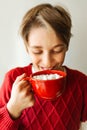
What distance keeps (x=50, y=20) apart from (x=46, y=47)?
0.26ft

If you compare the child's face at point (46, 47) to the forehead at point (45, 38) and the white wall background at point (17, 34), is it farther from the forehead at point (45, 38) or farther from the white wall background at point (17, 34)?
the white wall background at point (17, 34)

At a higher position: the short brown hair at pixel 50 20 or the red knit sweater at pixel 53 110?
the short brown hair at pixel 50 20

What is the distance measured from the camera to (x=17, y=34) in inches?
37.6

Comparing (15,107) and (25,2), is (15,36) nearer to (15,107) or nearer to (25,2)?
(25,2)

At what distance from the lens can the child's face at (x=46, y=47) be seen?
76cm

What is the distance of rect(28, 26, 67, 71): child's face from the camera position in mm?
757

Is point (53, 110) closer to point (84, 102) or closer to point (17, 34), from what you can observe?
point (84, 102)

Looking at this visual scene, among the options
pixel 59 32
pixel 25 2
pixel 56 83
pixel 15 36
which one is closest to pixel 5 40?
pixel 15 36

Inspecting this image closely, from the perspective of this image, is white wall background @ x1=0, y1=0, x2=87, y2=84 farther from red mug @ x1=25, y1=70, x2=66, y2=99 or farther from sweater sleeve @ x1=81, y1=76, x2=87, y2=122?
red mug @ x1=25, y1=70, x2=66, y2=99

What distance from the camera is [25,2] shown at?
3.08 feet

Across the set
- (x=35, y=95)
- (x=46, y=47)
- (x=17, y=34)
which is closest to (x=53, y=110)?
(x=35, y=95)

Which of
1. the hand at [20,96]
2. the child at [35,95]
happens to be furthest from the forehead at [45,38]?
the hand at [20,96]

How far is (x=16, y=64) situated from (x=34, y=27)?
0.84 ft

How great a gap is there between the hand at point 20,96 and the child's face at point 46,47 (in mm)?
116
